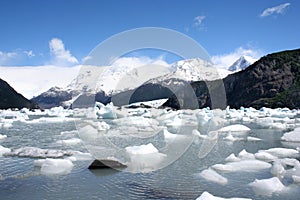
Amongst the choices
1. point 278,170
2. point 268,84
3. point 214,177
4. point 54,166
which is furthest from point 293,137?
point 268,84

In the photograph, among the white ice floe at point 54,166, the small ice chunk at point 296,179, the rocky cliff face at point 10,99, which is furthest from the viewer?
the rocky cliff face at point 10,99

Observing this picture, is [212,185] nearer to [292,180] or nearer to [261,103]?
[292,180]

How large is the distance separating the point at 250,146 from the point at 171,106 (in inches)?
2581

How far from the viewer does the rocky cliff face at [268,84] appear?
56406 millimetres

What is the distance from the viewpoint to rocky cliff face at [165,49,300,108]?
56.4 metres

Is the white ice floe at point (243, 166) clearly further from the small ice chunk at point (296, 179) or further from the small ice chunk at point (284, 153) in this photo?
the small ice chunk at point (284, 153)

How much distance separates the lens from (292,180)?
736cm

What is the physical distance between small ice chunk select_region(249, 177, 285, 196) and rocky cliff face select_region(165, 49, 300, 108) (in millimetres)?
50379

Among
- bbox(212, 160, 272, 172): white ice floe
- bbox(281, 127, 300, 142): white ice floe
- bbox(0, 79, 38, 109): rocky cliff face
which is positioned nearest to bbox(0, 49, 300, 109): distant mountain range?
bbox(0, 79, 38, 109): rocky cliff face

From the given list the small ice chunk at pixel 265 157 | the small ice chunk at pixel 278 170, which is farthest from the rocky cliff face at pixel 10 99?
the small ice chunk at pixel 278 170

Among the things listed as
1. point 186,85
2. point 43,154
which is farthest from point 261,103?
point 43,154

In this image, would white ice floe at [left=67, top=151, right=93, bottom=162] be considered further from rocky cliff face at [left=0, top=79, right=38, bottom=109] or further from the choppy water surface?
rocky cliff face at [left=0, top=79, right=38, bottom=109]

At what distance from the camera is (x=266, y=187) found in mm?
6719

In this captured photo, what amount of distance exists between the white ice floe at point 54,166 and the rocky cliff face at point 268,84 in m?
50.3
